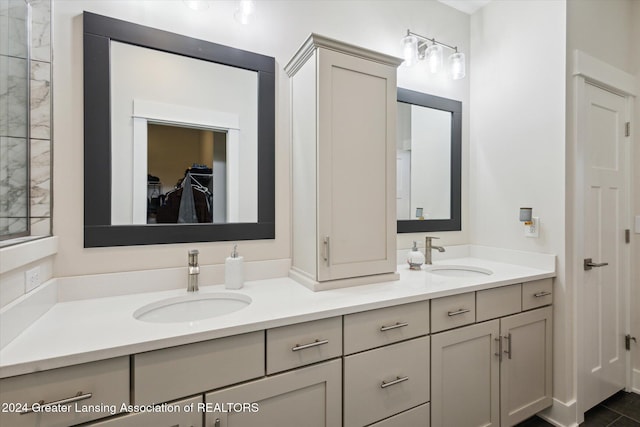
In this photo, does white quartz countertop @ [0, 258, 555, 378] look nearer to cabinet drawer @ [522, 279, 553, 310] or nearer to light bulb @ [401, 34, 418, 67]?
cabinet drawer @ [522, 279, 553, 310]

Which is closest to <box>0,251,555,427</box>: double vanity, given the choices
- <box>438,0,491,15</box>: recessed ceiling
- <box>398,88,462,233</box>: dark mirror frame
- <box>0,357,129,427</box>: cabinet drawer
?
<box>0,357,129,427</box>: cabinet drawer

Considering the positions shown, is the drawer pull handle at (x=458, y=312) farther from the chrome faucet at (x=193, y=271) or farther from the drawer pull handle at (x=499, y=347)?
the chrome faucet at (x=193, y=271)

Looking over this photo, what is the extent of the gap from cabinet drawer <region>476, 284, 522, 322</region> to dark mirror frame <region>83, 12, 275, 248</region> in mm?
1219

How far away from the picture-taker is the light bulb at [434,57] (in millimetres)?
2115

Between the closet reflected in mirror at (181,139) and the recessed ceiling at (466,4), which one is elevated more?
the recessed ceiling at (466,4)

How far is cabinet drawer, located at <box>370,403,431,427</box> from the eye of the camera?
1.30m

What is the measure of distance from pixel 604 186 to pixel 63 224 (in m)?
2.98

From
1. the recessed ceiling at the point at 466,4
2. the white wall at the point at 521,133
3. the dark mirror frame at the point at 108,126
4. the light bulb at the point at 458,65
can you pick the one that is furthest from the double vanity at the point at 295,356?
the recessed ceiling at the point at 466,4

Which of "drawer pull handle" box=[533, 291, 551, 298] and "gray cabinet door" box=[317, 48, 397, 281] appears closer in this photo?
"gray cabinet door" box=[317, 48, 397, 281]

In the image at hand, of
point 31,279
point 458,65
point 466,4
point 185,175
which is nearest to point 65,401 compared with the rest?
point 31,279

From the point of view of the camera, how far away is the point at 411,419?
1352 millimetres

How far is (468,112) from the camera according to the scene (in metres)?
2.38

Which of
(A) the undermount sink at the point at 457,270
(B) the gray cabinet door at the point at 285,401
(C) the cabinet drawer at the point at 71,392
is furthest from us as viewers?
(A) the undermount sink at the point at 457,270

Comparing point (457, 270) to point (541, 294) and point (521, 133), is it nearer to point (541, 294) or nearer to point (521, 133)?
point (541, 294)
